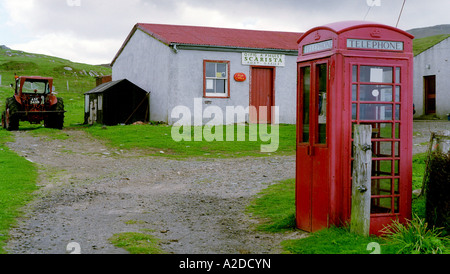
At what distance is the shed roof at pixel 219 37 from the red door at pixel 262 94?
1.33 meters

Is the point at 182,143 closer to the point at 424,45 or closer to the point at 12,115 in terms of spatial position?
the point at 12,115

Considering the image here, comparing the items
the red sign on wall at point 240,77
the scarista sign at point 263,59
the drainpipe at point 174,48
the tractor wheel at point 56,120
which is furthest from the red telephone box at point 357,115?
the tractor wheel at point 56,120

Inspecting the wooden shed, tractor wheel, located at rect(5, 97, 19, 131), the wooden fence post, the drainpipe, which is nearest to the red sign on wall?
the drainpipe

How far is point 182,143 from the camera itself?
19.1 m

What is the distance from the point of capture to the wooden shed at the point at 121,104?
25344 millimetres

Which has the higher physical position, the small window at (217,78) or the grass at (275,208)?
the small window at (217,78)

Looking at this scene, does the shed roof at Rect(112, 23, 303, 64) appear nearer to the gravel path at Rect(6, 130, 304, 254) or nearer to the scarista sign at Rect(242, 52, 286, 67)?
the scarista sign at Rect(242, 52, 286, 67)

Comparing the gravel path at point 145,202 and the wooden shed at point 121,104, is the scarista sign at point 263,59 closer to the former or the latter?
the wooden shed at point 121,104

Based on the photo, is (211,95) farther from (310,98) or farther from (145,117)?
(310,98)

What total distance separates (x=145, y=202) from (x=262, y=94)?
1706 cm

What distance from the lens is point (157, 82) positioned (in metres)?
25.7

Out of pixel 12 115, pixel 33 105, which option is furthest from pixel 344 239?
pixel 33 105

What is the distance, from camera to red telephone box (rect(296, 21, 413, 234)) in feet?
20.5
